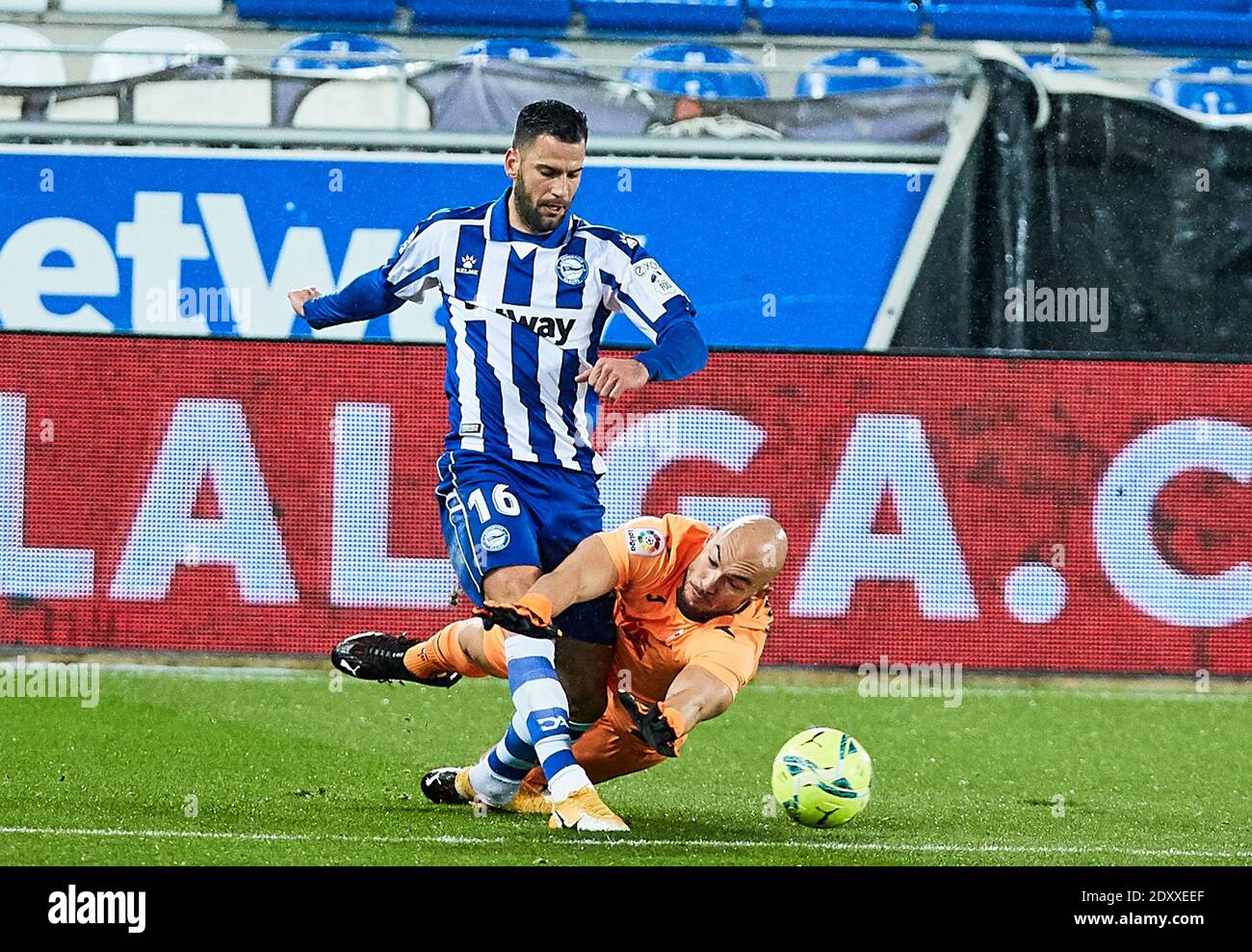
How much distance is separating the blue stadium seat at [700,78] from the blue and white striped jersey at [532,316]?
6430 millimetres

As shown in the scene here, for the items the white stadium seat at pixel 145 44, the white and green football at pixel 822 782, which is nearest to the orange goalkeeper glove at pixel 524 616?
the white and green football at pixel 822 782

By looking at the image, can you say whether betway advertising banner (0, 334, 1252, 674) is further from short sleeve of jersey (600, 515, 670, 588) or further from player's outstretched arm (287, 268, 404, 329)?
short sleeve of jersey (600, 515, 670, 588)

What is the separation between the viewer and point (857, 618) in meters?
9.26

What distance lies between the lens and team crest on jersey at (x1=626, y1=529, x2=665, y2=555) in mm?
5609

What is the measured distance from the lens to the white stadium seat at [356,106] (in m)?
9.98

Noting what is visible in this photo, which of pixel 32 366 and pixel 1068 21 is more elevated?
pixel 1068 21

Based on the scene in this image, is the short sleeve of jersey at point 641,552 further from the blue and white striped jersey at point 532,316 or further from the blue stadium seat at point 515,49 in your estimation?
the blue stadium seat at point 515,49

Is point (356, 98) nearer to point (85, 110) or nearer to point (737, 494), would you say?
point (85, 110)

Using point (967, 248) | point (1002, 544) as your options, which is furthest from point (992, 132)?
point (1002, 544)

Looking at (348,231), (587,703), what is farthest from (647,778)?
(348,231)

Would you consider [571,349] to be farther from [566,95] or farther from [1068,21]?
[1068,21]

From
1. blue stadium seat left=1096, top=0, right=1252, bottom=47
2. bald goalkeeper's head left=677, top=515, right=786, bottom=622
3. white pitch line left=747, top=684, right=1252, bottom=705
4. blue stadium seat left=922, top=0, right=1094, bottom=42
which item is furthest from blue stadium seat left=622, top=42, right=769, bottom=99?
bald goalkeeper's head left=677, top=515, right=786, bottom=622

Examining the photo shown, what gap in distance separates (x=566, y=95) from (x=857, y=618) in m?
3.22

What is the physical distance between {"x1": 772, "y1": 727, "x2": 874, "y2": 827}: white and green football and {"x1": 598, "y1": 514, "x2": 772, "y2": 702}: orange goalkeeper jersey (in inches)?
11.9
